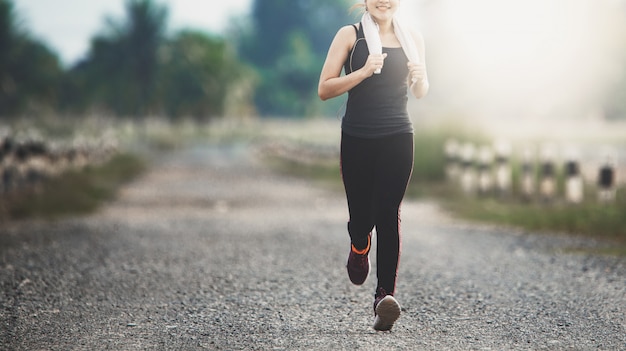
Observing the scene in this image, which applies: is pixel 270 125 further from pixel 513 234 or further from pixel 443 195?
pixel 513 234

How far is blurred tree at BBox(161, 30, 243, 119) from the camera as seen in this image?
7356 cm

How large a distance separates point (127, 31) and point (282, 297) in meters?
70.9

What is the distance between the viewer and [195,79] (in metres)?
73.6

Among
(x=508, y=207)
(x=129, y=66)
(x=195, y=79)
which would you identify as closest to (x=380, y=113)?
(x=508, y=207)

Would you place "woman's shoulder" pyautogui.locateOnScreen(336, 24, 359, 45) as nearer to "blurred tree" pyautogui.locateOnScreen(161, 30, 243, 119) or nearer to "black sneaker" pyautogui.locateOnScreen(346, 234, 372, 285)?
"black sneaker" pyautogui.locateOnScreen(346, 234, 372, 285)

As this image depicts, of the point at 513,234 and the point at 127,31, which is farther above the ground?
the point at 127,31

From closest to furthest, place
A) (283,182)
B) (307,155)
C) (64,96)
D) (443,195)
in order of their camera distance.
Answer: (443,195)
(283,182)
(307,155)
(64,96)

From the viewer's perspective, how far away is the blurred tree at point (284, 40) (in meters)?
104

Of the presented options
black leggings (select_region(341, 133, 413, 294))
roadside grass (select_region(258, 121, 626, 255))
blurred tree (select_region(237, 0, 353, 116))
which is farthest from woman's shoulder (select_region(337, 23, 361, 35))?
blurred tree (select_region(237, 0, 353, 116))

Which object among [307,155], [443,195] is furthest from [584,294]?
[307,155]

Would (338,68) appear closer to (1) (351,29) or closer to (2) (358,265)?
(1) (351,29)

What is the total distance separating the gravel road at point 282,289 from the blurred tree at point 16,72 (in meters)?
50.9

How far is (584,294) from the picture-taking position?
5.88m

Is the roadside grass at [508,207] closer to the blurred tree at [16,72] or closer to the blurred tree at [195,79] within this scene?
the blurred tree at [16,72]
